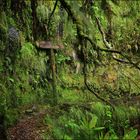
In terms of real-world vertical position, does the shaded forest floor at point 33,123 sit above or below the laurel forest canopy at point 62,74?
below

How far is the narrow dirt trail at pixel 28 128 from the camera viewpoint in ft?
21.5

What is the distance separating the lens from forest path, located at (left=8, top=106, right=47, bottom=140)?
21.5 ft

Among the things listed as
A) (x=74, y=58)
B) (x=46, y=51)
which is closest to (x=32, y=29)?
(x=46, y=51)

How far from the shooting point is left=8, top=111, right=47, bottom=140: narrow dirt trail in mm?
6540

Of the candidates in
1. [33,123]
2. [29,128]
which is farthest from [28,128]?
[33,123]

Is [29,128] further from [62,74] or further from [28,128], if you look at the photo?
[62,74]

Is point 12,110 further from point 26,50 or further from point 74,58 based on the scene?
point 74,58

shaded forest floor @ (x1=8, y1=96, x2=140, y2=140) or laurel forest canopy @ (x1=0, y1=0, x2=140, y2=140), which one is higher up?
laurel forest canopy @ (x1=0, y1=0, x2=140, y2=140)

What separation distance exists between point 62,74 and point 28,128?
3.82 metres

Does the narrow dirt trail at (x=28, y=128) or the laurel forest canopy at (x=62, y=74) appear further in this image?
the narrow dirt trail at (x=28, y=128)

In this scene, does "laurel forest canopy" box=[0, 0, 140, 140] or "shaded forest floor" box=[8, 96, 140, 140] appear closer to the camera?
"laurel forest canopy" box=[0, 0, 140, 140]

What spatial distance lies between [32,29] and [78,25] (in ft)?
17.5

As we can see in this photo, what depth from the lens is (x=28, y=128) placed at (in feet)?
22.6

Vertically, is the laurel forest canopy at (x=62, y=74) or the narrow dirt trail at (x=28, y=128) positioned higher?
the laurel forest canopy at (x=62, y=74)
